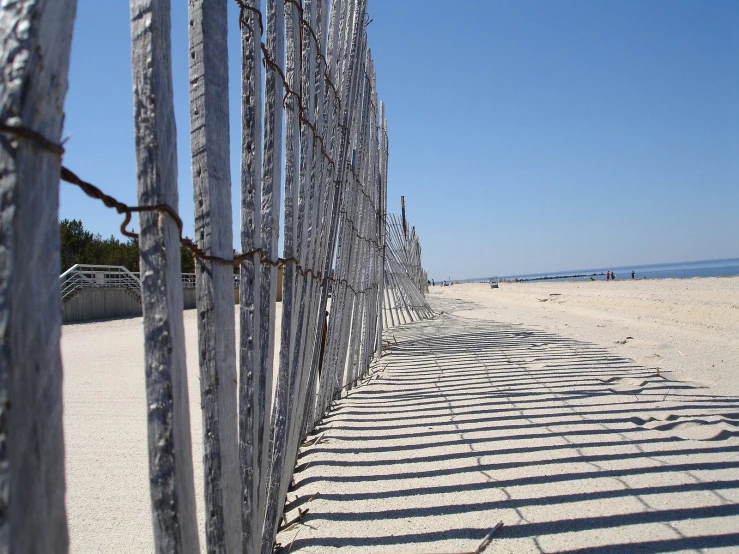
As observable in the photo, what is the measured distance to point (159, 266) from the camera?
95 cm

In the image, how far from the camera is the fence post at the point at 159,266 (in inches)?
36.6

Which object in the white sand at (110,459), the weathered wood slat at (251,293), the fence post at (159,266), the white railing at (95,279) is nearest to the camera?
the fence post at (159,266)

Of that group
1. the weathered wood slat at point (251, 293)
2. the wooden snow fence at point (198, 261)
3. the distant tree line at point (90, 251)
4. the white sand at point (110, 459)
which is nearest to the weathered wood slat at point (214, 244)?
the wooden snow fence at point (198, 261)

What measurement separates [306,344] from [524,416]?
1.40m

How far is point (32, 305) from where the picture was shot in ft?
2.21

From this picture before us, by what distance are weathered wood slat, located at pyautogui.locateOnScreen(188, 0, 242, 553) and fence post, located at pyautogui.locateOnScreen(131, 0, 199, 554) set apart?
0.66ft

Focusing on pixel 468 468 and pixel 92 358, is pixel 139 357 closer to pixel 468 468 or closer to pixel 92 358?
pixel 92 358

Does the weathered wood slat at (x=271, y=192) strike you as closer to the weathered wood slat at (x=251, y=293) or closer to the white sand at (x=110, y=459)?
the weathered wood slat at (x=251, y=293)

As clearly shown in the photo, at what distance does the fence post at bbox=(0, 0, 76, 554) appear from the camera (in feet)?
2.10

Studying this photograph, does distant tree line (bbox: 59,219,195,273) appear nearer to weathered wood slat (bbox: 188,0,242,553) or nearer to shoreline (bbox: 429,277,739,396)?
shoreline (bbox: 429,277,739,396)

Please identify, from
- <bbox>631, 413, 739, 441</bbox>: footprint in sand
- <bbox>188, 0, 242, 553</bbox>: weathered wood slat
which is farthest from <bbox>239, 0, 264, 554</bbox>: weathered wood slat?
<bbox>631, 413, 739, 441</bbox>: footprint in sand

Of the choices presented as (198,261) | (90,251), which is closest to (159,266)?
(198,261)

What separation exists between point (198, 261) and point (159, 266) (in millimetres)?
233

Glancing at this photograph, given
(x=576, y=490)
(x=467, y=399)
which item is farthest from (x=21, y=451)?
(x=467, y=399)
